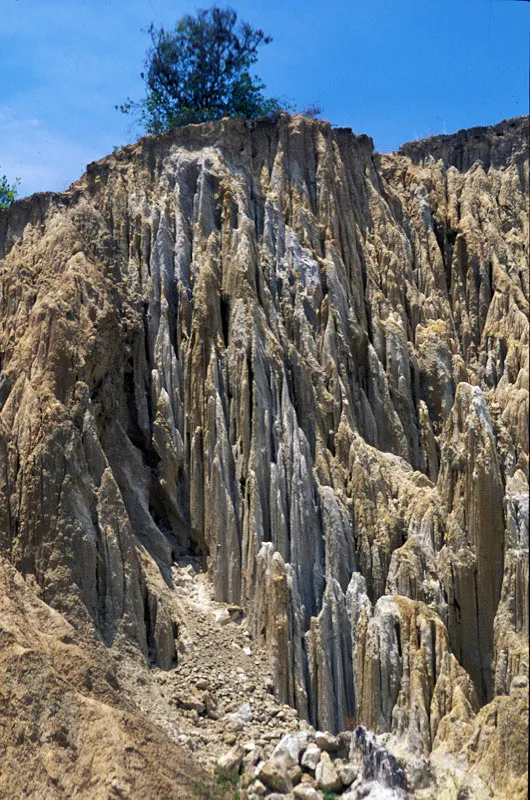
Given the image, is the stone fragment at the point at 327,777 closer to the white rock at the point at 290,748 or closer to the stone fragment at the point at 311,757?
the stone fragment at the point at 311,757

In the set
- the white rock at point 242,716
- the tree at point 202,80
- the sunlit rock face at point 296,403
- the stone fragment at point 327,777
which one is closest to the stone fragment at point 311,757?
the stone fragment at point 327,777

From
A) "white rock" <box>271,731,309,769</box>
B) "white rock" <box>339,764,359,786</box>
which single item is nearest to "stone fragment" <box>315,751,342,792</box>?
"white rock" <box>339,764,359,786</box>

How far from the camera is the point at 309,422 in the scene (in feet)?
63.5

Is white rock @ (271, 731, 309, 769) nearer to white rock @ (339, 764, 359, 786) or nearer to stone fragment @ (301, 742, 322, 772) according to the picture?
stone fragment @ (301, 742, 322, 772)

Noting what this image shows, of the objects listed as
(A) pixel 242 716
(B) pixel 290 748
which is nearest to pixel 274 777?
(B) pixel 290 748

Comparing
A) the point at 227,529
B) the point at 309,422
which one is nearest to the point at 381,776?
the point at 227,529

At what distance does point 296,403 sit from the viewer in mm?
19516

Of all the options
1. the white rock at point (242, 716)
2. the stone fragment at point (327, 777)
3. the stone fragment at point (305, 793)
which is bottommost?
the stone fragment at point (305, 793)

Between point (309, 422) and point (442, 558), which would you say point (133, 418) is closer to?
point (309, 422)

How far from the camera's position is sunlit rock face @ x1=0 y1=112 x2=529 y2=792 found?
17156mm

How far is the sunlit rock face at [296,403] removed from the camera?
17.2 metres

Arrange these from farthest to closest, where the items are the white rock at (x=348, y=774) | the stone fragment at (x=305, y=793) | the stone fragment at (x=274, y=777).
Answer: the white rock at (x=348, y=774) → the stone fragment at (x=274, y=777) → the stone fragment at (x=305, y=793)

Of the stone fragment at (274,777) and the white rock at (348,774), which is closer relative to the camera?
the stone fragment at (274,777)

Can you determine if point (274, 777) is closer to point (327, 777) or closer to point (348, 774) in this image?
point (327, 777)
